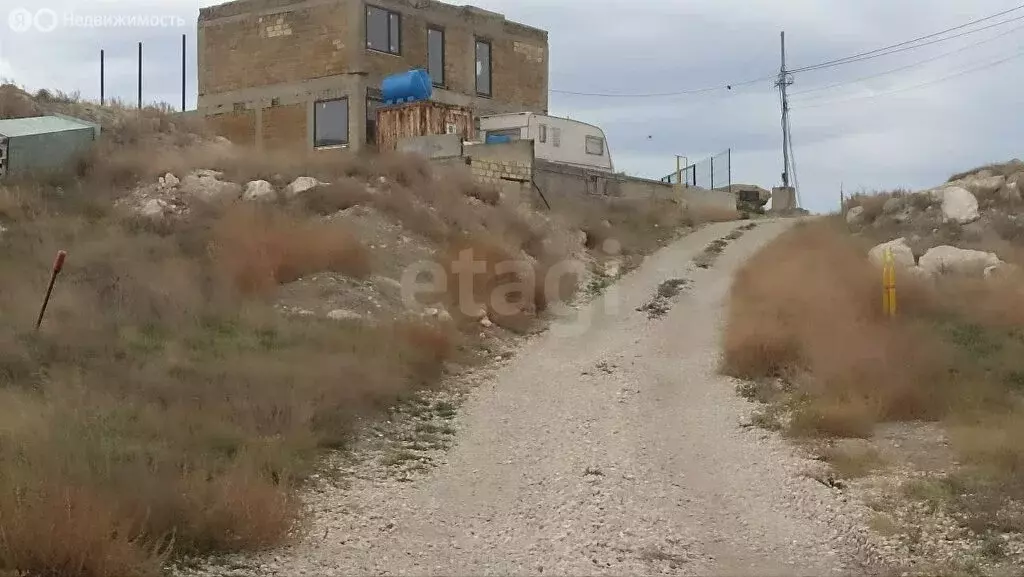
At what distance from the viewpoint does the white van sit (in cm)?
2580

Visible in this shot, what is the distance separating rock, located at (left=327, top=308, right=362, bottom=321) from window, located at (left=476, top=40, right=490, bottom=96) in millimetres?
16284

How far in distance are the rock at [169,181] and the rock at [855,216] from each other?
17.9 meters

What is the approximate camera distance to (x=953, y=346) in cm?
1276

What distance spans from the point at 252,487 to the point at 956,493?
6.10 meters

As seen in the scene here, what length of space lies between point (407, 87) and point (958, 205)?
1501cm

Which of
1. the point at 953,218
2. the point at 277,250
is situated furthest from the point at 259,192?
the point at 953,218

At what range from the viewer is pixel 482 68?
2884cm

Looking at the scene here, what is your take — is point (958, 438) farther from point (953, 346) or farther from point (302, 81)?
point (302, 81)

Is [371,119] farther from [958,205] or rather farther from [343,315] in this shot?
[958,205]

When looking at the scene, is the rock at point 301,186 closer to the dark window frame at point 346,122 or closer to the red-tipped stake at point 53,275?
the dark window frame at point 346,122

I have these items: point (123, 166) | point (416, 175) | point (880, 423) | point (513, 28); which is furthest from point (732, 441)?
point (513, 28)

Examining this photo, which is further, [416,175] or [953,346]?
[416,175]

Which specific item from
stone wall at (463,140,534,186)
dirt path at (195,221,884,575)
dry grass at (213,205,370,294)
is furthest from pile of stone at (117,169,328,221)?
dirt path at (195,221,884,575)

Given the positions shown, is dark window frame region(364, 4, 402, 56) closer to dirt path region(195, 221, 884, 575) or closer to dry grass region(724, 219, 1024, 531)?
dry grass region(724, 219, 1024, 531)
